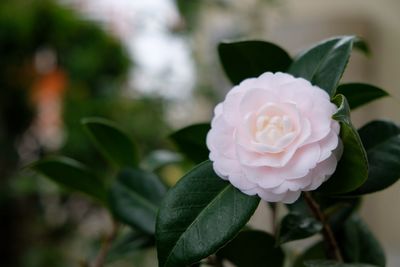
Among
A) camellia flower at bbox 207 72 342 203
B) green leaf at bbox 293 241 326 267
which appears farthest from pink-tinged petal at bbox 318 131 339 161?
green leaf at bbox 293 241 326 267

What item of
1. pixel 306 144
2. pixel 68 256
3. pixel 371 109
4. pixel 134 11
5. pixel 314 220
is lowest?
pixel 68 256

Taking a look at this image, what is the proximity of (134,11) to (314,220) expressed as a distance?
4.94ft

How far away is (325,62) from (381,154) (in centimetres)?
9

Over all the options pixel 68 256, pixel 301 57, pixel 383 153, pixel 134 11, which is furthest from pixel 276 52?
pixel 134 11

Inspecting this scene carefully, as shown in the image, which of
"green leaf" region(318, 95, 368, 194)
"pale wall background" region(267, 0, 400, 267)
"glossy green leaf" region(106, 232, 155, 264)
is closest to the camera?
"green leaf" region(318, 95, 368, 194)

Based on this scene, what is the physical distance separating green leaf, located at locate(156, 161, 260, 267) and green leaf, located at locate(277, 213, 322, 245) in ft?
0.24

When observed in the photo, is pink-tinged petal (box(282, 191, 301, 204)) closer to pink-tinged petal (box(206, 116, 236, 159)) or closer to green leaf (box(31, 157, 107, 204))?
pink-tinged petal (box(206, 116, 236, 159))

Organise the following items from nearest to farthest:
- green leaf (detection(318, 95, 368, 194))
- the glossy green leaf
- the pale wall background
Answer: green leaf (detection(318, 95, 368, 194)), the glossy green leaf, the pale wall background

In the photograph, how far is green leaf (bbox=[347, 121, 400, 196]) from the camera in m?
0.40

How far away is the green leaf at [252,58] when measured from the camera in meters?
0.45

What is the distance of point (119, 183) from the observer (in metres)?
0.55

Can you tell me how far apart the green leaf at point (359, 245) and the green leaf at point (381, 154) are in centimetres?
12

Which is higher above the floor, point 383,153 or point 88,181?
point 383,153

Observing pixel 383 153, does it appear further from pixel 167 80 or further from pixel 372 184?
pixel 167 80
